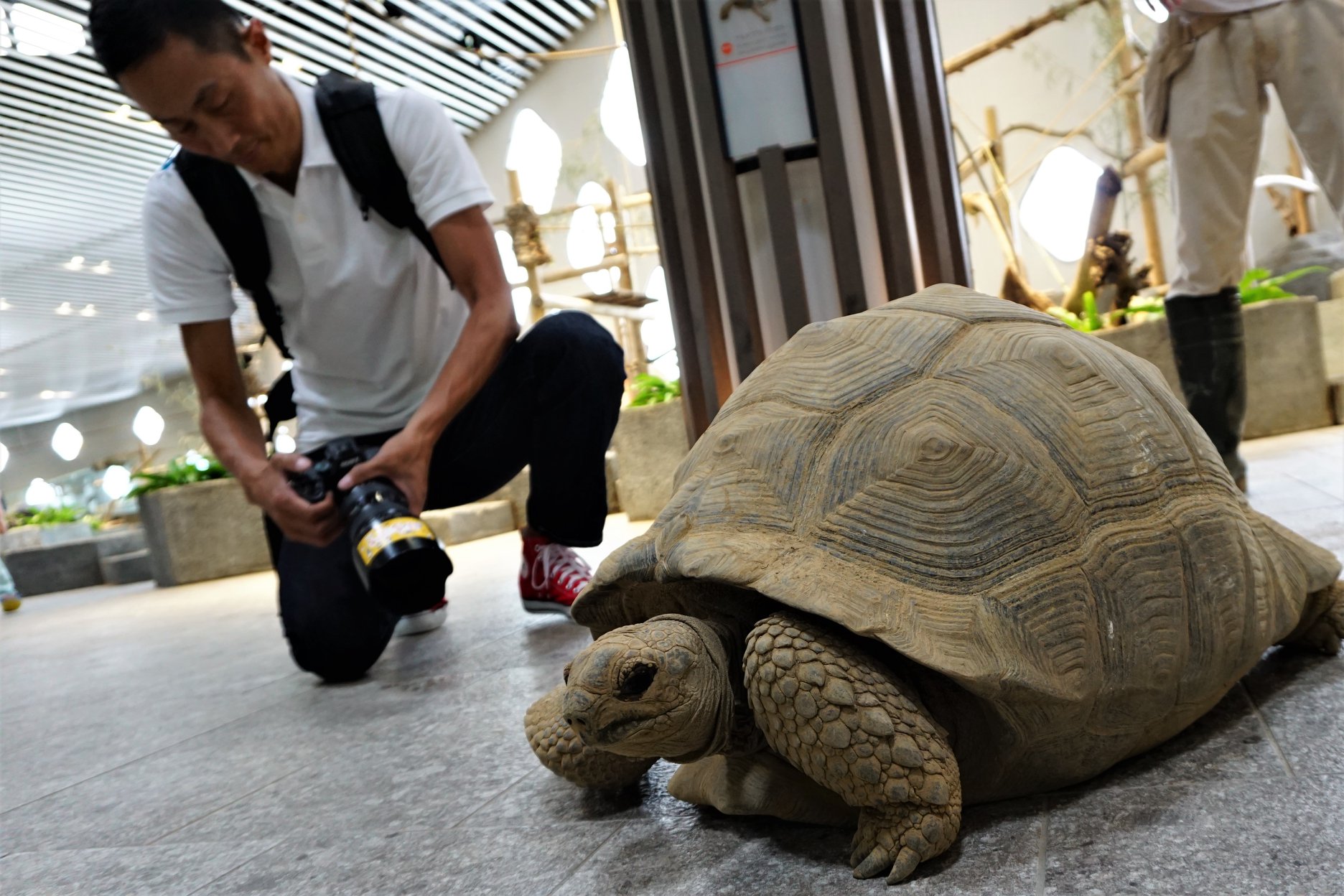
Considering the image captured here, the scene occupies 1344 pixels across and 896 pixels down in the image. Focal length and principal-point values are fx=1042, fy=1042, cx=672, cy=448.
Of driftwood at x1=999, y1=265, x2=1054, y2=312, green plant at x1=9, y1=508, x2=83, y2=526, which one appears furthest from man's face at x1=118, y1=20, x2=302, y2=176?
green plant at x1=9, y1=508, x2=83, y2=526

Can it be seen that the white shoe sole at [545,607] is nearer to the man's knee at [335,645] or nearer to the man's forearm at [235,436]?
the man's knee at [335,645]

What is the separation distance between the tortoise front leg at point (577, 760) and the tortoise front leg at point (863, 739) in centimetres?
38

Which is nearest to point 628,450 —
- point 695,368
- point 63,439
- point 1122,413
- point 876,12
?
point 695,368

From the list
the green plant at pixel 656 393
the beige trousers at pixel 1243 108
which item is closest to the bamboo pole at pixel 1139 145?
the green plant at pixel 656 393

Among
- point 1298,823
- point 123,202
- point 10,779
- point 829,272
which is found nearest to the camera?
point 1298,823

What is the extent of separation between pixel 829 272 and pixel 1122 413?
186 cm

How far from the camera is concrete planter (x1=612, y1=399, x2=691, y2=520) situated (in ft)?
20.3

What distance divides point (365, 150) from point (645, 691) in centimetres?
193

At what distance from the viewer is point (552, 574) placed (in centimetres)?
300

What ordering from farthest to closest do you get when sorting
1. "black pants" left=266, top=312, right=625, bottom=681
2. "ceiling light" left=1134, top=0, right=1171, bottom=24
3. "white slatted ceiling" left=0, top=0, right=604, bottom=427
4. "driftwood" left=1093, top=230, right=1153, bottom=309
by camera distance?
"white slatted ceiling" left=0, top=0, right=604, bottom=427 → "driftwood" left=1093, top=230, right=1153, bottom=309 → "ceiling light" left=1134, top=0, right=1171, bottom=24 → "black pants" left=266, top=312, right=625, bottom=681

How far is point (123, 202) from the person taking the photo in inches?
565

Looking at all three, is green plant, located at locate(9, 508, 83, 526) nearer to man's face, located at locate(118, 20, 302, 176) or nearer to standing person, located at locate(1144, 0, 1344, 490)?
man's face, located at locate(118, 20, 302, 176)

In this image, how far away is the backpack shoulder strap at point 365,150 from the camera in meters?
2.55

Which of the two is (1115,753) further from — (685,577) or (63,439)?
(63,439)
